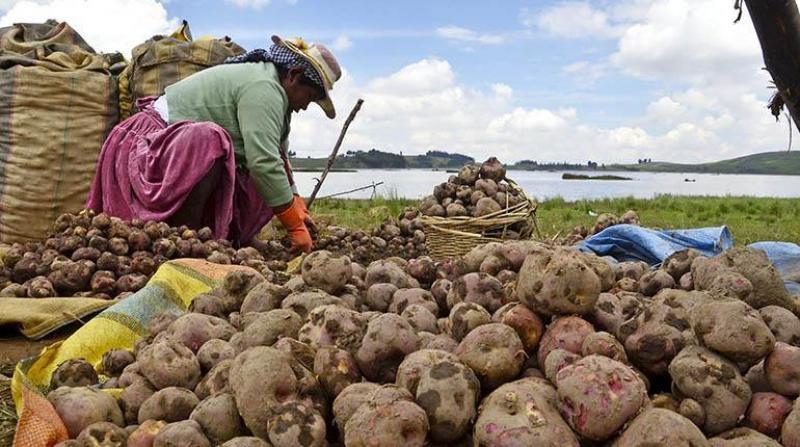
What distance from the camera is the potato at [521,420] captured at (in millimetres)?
1574

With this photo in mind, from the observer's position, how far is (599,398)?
1602mm

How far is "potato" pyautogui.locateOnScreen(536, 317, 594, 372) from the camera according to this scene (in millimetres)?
1911

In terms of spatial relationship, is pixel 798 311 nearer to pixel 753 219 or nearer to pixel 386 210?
pixel 386 210

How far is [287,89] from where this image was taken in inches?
239

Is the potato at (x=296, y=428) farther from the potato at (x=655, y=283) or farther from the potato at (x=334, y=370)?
the potato at (x=655, y=283)

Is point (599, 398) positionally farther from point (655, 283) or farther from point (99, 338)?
point (99, 338)

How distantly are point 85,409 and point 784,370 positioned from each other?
1868 millimetres

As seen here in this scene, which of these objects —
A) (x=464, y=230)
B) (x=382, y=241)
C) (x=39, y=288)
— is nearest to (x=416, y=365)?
(x=39, y=288)

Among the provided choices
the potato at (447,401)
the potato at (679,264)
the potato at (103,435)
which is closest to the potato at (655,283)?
the potato at (679,264)

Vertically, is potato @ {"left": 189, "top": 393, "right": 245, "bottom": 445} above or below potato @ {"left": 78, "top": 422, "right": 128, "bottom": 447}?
above

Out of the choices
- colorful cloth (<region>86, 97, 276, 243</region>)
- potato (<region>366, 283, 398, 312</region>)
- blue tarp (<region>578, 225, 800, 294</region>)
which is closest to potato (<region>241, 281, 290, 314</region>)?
potato (<region>366, 283, 398, 312</region>)

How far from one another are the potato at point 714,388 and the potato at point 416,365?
555mm

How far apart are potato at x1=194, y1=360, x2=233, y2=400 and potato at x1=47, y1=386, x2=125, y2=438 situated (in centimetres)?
24

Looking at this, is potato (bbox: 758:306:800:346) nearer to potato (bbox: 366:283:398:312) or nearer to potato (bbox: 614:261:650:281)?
potato (bbox: 614:261:650:281)
